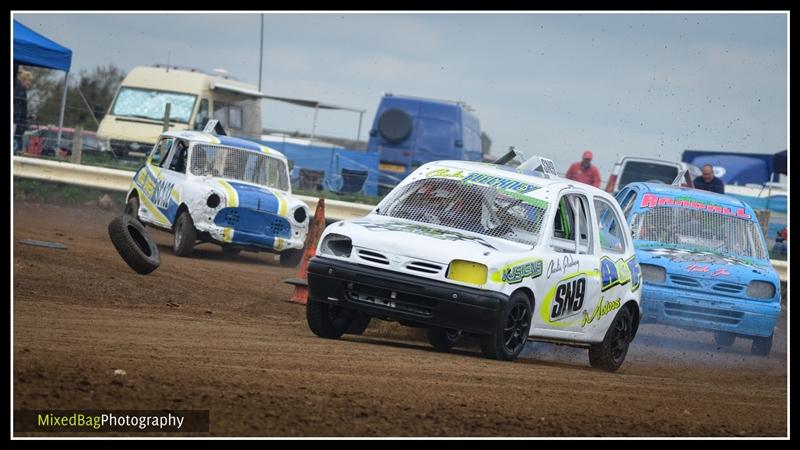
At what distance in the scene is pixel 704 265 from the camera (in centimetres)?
1366

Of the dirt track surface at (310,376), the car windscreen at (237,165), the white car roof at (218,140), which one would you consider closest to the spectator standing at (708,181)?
the car windscreen at (237,165)

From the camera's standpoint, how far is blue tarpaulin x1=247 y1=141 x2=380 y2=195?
85.7 ft

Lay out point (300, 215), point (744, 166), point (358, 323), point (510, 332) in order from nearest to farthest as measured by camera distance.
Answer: point (510, 332) → point (358, 323) → point (300, 215) → point (744, 166)

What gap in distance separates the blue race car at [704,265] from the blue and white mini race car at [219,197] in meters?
5.19

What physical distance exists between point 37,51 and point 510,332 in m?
15.2

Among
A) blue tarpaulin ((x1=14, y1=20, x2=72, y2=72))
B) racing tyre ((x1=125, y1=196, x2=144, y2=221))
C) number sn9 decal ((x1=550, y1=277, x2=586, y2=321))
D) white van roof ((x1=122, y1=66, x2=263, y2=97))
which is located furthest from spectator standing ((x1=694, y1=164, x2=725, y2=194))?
white van roof ((x1=122, y1=66, x2=263, y2=97))

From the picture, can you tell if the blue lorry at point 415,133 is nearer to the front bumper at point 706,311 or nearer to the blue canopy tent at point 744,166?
the blue canopy tent at point 744,166

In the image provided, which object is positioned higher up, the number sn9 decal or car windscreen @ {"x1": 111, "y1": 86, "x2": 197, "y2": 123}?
car windscreen @ {"x1": 111, "y1": 86, "x2": 197, "y2": 123}

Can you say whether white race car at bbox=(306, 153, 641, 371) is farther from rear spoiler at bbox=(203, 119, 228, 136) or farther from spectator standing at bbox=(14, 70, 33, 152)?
spectator standing at bbox=(14, 70, 33, 152)

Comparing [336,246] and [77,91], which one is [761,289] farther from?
[77,91]

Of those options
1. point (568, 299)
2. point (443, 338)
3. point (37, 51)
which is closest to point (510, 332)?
point (443, 338)

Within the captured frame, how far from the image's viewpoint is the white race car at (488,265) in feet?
30.7

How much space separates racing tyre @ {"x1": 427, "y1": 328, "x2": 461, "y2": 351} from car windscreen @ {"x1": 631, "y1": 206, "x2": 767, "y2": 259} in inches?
178

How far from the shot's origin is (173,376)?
7.13 m
